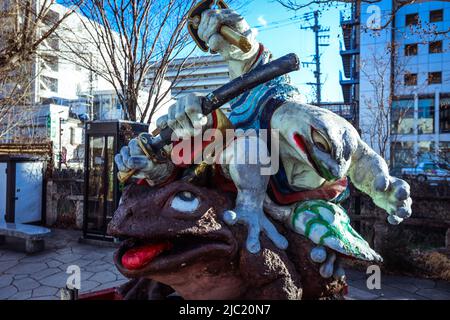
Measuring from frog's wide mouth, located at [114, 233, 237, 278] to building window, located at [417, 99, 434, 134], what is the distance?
25.1m

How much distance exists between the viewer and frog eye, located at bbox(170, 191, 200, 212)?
168cm

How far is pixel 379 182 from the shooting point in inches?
71.8

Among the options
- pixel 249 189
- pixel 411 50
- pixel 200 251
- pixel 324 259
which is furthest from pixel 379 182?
pixel 411 50

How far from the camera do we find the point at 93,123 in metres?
7.21

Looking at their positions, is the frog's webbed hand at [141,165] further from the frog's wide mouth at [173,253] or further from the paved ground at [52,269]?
the paved ground at [52,269]

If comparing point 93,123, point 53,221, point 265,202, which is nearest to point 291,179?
Answer: point 265,202

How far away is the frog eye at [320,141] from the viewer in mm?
1606

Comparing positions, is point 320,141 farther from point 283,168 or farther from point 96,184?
point 96,184

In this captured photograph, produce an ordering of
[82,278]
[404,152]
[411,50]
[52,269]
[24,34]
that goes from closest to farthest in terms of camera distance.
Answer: [82,278]
[52,269]
[24,34]
[411,50]
[404,152]

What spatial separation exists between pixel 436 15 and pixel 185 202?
25384mm

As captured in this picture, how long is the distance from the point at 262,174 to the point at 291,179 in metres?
0.23

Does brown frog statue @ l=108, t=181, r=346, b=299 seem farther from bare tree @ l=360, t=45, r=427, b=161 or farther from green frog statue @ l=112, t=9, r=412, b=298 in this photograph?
bare tree @ l=360, t=45, r=427, b=161

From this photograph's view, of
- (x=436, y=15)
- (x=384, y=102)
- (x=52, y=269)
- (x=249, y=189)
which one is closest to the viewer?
(x=249, y=189)
